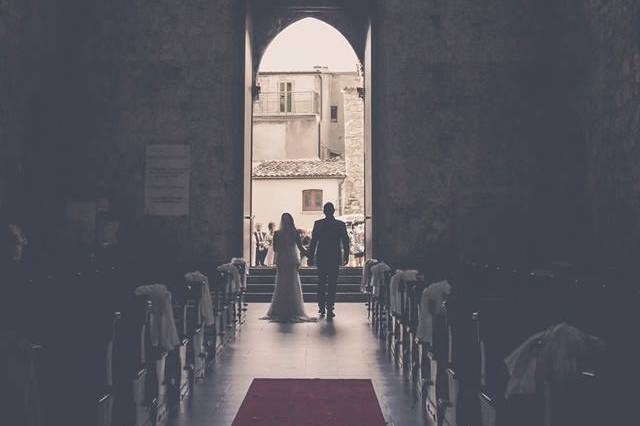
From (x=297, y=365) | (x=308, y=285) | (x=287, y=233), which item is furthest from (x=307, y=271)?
(x=297, y=365)

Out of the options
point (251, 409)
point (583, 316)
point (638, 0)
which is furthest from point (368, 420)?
point (638, 0)

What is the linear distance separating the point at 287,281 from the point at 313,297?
2614 mm

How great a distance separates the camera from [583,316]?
3418 mm

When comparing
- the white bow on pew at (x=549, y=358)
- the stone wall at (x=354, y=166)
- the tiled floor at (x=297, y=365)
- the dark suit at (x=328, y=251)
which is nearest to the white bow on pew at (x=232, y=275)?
the tiled floor at (x=297, y=365)

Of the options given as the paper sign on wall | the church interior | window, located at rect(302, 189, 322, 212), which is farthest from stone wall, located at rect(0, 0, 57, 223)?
window, located at rect(302, 189, 322, 212)

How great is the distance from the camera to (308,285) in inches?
503

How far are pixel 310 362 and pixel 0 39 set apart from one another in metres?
5.89

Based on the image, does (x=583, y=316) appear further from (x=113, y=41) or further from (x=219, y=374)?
(x=113, y=41)

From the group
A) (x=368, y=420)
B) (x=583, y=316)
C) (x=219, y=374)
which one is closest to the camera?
(x=583, y=316)

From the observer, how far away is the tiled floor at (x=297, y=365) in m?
4.63

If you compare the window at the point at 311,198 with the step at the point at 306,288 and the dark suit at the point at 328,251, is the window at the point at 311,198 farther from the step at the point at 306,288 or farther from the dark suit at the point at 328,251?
the dark suit at the point at 328,251

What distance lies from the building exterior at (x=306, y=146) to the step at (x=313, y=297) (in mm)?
17246

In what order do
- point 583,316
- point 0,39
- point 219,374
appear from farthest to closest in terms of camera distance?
point 0,39, point 219,374, point 583,316

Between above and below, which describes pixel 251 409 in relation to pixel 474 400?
below
